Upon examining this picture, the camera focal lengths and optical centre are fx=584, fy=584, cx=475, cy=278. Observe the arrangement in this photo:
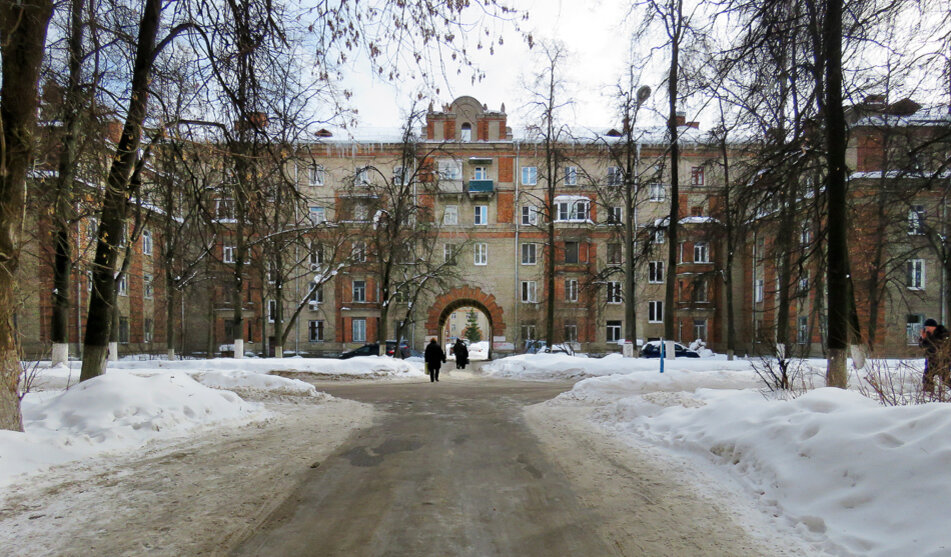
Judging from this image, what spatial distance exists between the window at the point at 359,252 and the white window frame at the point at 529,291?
18.3 meters

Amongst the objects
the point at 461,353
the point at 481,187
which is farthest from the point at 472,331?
the point at 461,353

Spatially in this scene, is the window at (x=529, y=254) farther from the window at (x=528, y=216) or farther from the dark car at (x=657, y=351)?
the dark car at (x=657, y=351)

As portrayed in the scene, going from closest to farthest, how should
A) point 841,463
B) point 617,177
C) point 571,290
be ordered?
point 841,463 → point 617,177 → point 571,290

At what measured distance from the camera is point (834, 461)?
4.98m

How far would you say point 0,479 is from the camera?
5.38m

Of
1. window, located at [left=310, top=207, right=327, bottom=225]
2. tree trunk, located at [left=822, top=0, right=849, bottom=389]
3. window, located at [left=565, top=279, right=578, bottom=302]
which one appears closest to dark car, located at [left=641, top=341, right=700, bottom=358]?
window, located at [left=565, top=279, right=578, bottom=302]

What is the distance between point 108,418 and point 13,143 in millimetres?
3667

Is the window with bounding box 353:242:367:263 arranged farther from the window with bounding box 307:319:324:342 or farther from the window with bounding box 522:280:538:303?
the window with bounding box 522:280:538:303

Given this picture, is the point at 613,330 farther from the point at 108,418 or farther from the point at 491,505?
the point at 491,505

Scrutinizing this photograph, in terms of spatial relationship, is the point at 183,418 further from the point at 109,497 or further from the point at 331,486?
the point at 331,486

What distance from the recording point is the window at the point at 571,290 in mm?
44594

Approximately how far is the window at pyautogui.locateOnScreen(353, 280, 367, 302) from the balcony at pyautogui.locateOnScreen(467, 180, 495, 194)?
11108 millimetres

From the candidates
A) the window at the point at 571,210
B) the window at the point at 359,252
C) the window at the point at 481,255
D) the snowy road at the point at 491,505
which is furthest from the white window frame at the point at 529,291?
the snowy road at the point at 491,505

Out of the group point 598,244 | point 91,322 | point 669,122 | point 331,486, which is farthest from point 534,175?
point 331,486
